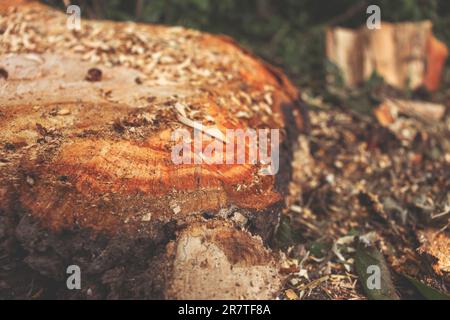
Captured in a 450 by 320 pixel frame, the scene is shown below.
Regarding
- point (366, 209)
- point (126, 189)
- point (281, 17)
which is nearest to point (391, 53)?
point (281, 17)

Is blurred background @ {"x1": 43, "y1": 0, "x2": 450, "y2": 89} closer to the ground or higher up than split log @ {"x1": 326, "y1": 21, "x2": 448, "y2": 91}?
higher up

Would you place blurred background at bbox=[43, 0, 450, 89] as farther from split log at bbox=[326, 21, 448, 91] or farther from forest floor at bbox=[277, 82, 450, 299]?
forest floor at bbox=[277, 82, 450, 299]

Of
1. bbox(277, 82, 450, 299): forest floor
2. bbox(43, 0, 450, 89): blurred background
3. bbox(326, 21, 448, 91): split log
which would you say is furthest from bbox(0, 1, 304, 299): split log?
bbox(326, 21, 448, 91): split log

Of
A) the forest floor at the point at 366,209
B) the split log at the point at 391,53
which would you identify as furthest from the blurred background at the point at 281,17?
the forest floor at the point at 366,209

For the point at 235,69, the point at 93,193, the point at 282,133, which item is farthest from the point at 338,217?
the point at 93,193

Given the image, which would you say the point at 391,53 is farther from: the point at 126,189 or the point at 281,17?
the point at 126,189

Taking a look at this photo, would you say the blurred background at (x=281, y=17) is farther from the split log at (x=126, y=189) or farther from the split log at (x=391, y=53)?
the split log at (x=126, y=189)
